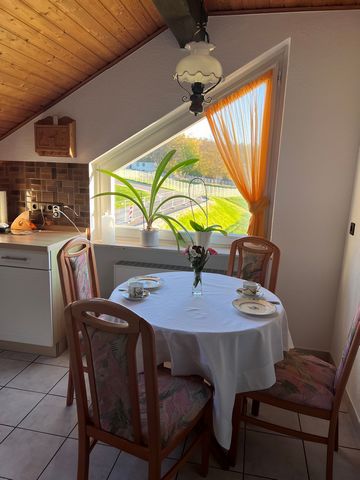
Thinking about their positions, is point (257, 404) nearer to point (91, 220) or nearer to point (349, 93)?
point (91, 220)

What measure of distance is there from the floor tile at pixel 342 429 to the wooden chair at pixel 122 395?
0.95 meters

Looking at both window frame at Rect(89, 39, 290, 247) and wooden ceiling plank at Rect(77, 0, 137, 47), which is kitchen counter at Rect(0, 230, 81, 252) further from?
wooden ceiling plank at Rect(77, 0, 137, 47)

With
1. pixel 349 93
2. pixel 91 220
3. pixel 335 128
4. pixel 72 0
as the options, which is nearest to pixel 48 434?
pixel 91 220

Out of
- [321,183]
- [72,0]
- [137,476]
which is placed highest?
[72,0]

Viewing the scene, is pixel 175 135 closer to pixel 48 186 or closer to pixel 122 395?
pixel 48 186

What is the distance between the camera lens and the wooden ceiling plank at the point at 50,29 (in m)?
1.71

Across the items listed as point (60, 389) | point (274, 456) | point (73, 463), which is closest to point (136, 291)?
point (73, 463)

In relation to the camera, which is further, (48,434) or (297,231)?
(297,231)

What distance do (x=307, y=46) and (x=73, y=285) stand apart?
218 cm

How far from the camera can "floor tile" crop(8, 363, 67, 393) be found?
90.7 inches

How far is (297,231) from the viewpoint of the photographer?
8.59ft

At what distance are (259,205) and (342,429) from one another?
156 centimetres

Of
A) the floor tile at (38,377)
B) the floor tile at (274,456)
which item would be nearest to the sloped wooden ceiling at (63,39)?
the floor tile at (38,377)

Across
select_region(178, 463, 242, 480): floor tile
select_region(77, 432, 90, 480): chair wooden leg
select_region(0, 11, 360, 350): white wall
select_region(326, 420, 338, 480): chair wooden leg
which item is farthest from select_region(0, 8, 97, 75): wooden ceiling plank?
select_region(326, 420, 338, 480): chair wooden leg
